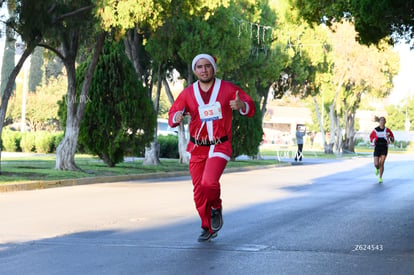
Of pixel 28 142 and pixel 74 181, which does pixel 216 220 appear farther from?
pixel 28 142

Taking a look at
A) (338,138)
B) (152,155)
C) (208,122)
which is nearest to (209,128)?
(208,122)

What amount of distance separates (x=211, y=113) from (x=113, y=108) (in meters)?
18.3

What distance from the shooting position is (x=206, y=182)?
9672 millimetres

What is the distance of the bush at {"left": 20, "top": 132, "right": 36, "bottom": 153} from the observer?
147ft

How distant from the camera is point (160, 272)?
25.1 ft

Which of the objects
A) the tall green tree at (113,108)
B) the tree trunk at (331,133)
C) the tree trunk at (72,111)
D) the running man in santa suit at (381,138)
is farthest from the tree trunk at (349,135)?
the tree trunk at (72,111)

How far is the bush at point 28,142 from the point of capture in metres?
44.7

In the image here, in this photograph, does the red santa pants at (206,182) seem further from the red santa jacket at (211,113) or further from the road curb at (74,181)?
the road curb at (74,181)

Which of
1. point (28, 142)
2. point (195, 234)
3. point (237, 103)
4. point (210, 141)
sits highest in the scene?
point (237, 103)

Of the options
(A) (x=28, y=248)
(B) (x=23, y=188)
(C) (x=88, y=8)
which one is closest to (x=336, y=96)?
(C) (x=88, y=8)

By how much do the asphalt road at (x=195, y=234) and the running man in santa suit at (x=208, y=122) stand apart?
0.61 meters

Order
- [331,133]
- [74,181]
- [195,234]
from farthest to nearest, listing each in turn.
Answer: [331,133] → [74,181] → [195,234]

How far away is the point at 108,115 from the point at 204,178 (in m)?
18.2

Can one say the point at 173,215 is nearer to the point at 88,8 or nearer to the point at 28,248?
the point at 28,248
